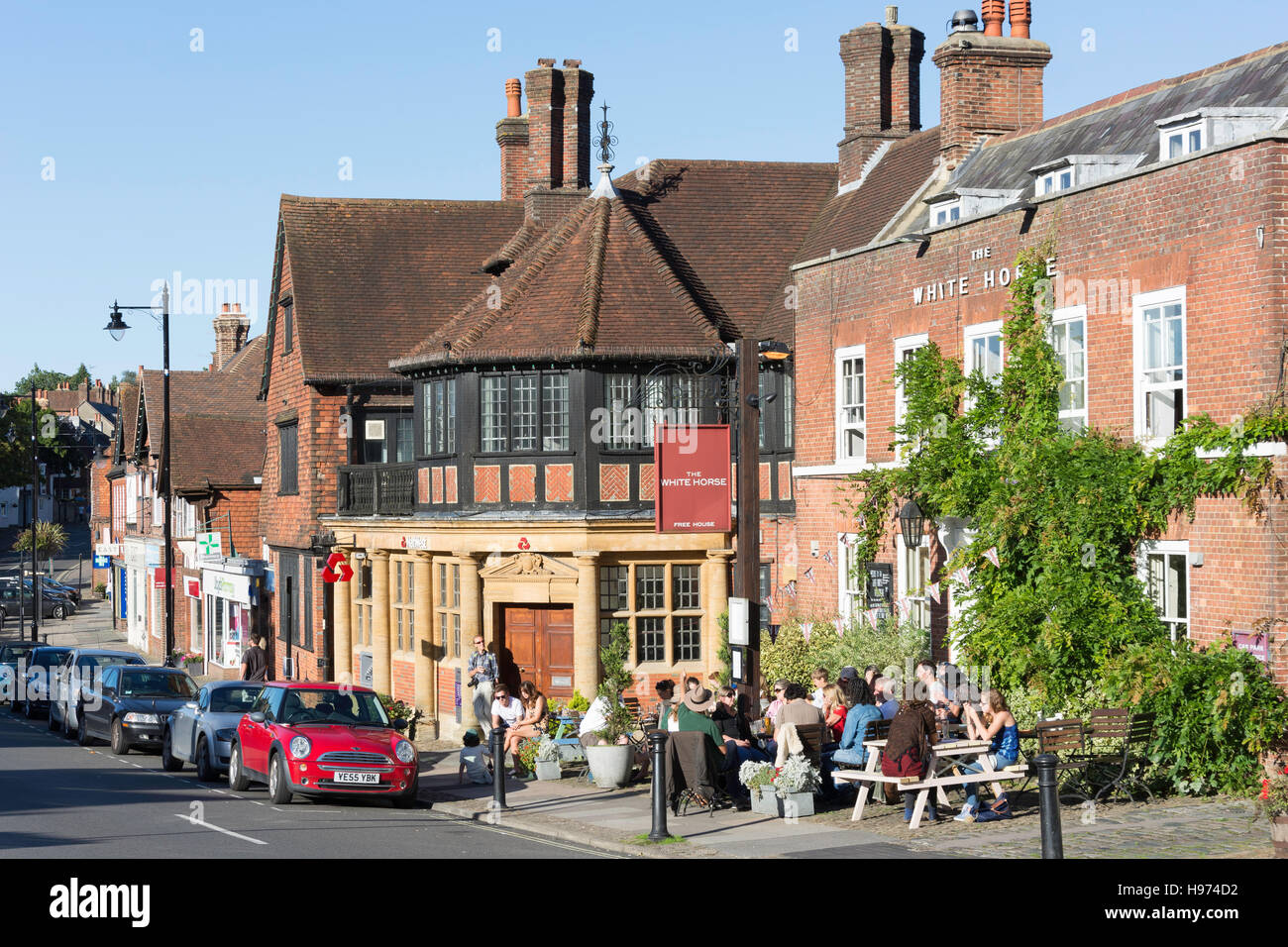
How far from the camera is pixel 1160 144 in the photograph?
1973 centimetres

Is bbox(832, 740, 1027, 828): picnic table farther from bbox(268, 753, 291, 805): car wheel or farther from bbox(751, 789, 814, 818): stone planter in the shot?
bbox(268, 753, 291, 805): car wheel

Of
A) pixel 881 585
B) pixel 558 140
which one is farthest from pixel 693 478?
pixel 558 140

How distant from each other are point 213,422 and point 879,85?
26.5 m

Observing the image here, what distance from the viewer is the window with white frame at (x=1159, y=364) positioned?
17.2m

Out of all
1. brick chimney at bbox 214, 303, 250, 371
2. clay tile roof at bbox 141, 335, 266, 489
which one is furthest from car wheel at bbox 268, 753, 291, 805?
brick chimney at bbox 214, 303, 250, 371

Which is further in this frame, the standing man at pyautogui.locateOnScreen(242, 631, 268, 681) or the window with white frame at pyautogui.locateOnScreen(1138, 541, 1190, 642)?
the standing man at pyautogui.locateOnScreen(242, 631, 268, 681)

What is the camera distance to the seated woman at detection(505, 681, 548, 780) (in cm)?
2216

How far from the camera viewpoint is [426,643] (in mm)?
29391

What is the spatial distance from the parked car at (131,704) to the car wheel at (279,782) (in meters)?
7.42

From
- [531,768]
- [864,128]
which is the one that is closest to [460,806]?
[531,768]

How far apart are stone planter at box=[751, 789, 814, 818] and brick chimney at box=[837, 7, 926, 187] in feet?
54.0

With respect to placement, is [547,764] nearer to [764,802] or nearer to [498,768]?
[498,768]
